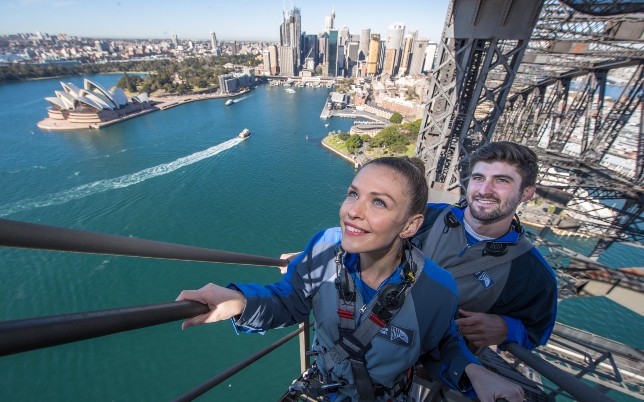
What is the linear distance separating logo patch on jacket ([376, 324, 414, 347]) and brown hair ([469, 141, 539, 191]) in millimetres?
1088

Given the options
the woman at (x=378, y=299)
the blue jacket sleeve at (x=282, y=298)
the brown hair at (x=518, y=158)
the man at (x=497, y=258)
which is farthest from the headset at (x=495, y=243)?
the blue jacket sleeve at (x=282, y=298)

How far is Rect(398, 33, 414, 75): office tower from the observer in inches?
2695

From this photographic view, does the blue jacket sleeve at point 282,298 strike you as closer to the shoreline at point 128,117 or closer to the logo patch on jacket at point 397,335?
the logo patch on jacket at point 397,335

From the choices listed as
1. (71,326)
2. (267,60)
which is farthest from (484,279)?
(267,60)

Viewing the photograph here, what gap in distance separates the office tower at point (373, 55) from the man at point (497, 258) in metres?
75.6

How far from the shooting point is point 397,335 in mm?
1139

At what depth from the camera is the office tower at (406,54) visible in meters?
68.5

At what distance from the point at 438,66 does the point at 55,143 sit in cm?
3617

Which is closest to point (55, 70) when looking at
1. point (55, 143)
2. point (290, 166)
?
point (55, 143)

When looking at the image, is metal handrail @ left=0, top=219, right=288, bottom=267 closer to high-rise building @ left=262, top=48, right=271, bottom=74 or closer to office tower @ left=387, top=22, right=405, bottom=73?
high-rise building @ left=262, top=48, right=271, bottom=74

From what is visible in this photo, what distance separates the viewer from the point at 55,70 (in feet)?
205

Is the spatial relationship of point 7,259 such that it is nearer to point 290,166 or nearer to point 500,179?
point 290,166

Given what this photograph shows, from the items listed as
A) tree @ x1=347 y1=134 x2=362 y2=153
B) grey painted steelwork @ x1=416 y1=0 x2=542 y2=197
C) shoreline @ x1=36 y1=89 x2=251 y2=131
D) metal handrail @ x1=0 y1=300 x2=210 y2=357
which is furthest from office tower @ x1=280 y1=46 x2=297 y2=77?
metal handrail @ x1=0 y1=300 x2=210 y2=357

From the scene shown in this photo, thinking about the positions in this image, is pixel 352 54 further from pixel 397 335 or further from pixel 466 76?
pixel 397 335
